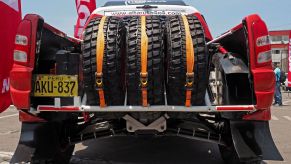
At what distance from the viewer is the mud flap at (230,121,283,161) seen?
12.1 ft

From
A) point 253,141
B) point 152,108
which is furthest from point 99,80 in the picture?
point 253,141

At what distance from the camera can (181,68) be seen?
3531mm

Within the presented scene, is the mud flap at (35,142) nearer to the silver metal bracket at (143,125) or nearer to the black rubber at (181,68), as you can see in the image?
the silver metal bracket at (143,125)

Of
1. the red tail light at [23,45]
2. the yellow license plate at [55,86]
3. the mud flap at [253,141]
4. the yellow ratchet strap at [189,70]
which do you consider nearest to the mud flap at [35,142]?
the yellow license plate at [55,86]

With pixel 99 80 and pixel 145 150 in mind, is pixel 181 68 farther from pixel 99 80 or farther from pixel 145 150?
pixel 145 150

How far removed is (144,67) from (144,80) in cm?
12

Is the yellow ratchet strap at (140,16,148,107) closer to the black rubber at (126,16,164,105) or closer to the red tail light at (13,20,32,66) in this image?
the black rubber at (126,16,164,105)

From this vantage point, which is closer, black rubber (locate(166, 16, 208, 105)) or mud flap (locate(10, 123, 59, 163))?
black rubber (locate(166, 16, 208, 105))

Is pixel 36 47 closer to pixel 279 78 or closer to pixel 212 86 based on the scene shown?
pixel 212 86

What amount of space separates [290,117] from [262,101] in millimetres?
8143

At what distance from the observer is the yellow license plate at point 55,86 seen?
3625 mm

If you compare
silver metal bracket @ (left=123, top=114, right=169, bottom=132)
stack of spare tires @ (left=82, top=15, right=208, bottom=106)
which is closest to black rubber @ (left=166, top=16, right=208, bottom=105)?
stack of spare tires @ (left=82, top=15, right=208, bottom=106)

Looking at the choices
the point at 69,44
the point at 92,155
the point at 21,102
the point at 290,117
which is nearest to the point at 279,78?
the point at 290,117

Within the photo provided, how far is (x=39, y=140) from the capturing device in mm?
3938
